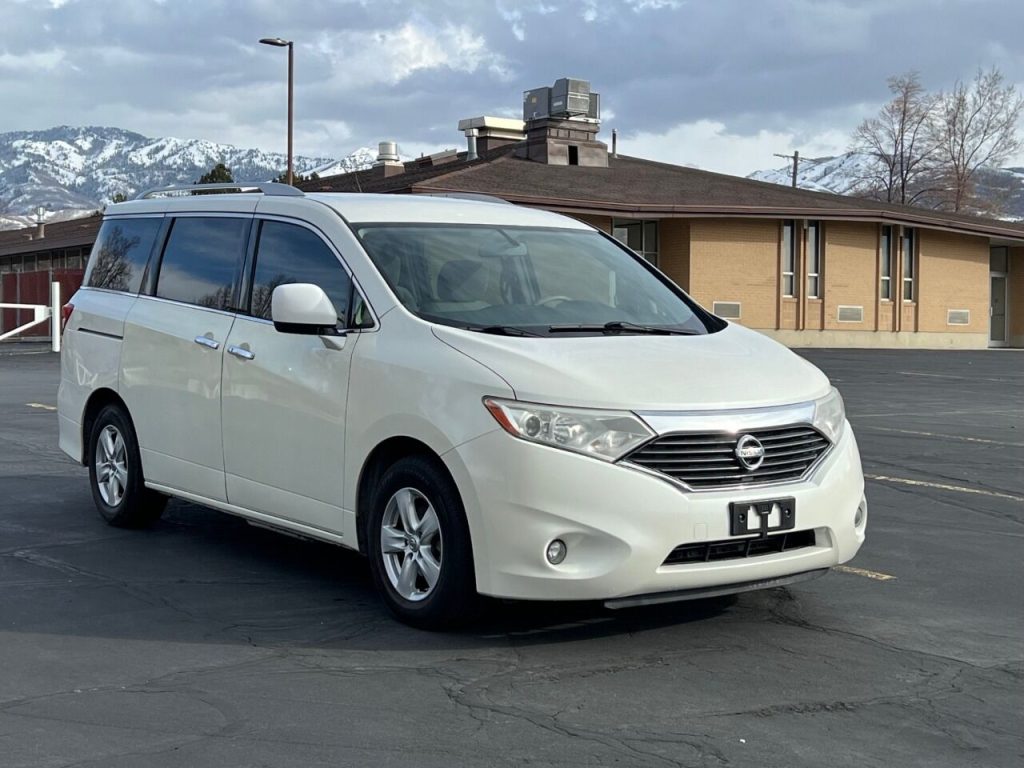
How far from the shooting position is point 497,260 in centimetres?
687

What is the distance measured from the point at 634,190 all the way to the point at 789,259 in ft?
17.9

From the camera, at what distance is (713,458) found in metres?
5.52

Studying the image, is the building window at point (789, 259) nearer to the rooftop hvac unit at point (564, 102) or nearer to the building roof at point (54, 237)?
the rooftop hvac unit at point (564, 102)

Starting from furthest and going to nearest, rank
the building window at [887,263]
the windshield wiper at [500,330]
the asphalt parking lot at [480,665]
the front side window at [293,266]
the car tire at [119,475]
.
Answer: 1. the building window at [887,263]
2. the car tire at [119,475]
3. the front side window at [293,266]
4. the windshield wiper at [500,330]
5. the asphalt parking lot at [480,665]

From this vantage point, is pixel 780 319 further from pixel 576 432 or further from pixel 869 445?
pixel 576 432

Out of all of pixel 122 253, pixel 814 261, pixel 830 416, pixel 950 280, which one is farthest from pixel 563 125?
pixel 830 416

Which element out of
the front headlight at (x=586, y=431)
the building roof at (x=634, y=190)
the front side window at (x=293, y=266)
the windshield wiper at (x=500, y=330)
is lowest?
the front headlight at (x=586, y=431)

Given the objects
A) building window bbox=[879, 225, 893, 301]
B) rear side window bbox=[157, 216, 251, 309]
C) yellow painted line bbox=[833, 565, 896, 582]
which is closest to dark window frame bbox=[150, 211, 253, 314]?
rear side window bbox=[157, 216, 251, 309]

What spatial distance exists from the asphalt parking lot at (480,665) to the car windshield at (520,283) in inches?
52.1

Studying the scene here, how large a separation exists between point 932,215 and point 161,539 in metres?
38.5

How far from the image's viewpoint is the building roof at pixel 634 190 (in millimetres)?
34094

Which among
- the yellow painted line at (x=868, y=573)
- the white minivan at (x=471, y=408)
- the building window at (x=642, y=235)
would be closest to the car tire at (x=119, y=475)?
the white minivan at (x=471, y=408)

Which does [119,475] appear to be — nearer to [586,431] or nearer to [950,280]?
[586,431]

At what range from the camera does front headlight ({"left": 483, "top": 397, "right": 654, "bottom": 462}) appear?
213 inches
